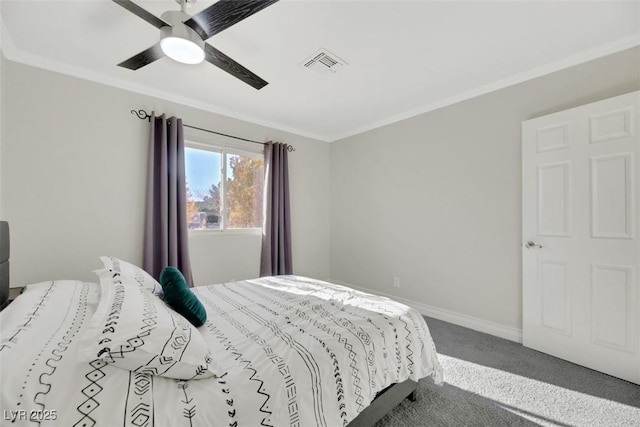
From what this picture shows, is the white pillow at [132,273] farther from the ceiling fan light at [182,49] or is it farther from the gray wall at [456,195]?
the gray wall at [456,195]

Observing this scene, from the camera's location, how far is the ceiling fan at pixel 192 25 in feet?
4.48

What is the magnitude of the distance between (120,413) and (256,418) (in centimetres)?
42

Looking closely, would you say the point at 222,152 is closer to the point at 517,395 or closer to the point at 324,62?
the point at 324,62

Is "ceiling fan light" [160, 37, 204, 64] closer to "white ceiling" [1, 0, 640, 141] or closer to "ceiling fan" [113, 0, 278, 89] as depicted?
"ceiling fan" [113, 0, 278, 89]

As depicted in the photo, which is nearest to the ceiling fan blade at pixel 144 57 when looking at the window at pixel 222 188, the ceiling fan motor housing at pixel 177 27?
the ceiling fan motor housing at pixel 177 27

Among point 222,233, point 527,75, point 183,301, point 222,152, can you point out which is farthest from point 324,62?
point 222,233

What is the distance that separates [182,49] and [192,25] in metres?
0.18

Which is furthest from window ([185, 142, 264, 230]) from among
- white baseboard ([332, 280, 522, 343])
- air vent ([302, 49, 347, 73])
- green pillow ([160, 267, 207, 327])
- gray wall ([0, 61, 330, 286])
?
white baseboard ([332, 280, 522, 343])

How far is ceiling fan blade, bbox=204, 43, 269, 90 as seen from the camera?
172 cm

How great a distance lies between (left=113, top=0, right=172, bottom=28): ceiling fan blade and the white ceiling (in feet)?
1.15

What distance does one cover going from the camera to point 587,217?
2135 mm

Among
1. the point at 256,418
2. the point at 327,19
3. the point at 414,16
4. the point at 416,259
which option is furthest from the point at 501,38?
the point at 256,418

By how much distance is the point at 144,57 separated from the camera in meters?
1.81

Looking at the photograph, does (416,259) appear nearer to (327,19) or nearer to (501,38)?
(501,38)
